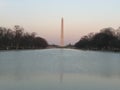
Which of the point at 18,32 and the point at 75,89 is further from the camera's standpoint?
the point at 18,32

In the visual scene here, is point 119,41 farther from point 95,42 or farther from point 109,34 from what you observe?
point 95,42

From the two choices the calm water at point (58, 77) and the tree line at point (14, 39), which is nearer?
the calm water at point (58, 77)

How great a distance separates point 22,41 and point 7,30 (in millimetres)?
17157

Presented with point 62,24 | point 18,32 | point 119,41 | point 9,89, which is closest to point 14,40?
point 18,32

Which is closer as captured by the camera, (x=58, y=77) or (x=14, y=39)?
(x=58, y=77)

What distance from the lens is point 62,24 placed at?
141 metres

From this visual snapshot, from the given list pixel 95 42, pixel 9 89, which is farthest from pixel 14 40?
pixel 9 89

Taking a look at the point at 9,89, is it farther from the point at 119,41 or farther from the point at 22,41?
the point at 22,41

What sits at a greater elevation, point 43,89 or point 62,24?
point 62,24

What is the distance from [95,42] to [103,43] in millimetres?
11857

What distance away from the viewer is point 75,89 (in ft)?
53.2

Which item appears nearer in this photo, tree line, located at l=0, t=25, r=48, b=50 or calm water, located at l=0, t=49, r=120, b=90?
calm water, located at l=0, t=49, r=120, b=90

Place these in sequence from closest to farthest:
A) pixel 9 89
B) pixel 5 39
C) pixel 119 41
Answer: pixel 9 89
pixel 119 41
pixel 5 39

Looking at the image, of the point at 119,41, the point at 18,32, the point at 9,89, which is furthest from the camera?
the point at 18,32
